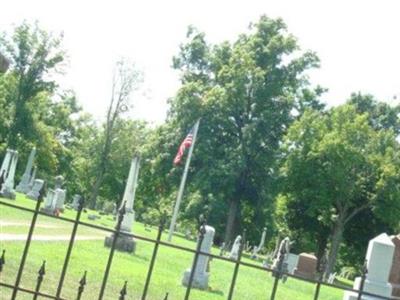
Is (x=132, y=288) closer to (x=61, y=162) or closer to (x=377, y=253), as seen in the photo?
(x=377, y=253)

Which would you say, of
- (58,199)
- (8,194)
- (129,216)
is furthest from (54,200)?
(129,216)

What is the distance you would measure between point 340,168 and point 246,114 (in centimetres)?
766

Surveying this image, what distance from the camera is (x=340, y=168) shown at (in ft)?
124

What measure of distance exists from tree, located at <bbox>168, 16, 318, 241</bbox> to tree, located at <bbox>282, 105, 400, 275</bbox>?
176 cm

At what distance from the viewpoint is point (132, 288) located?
1141 centimetres

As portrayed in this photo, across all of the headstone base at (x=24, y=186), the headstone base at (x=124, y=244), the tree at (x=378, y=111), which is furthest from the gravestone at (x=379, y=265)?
the tree at (x=378, y=111)

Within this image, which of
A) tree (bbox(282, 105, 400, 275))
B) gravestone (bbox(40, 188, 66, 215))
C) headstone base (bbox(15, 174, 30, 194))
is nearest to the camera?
gravestone (bbox(40, 188, 66, 215))

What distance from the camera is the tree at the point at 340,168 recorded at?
37.8 m

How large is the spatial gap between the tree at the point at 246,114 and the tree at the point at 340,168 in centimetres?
176

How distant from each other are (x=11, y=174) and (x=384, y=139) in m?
23.9

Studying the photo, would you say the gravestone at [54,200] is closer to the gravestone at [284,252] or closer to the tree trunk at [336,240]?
the gravestone at [284,252]

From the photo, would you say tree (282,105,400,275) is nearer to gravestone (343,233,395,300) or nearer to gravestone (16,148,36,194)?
gravestone (16,148,36,194)

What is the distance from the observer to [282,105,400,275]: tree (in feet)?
124

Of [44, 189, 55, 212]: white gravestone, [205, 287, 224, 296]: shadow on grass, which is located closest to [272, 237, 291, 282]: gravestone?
[205, 287, 224, 296]: shadow on grass
